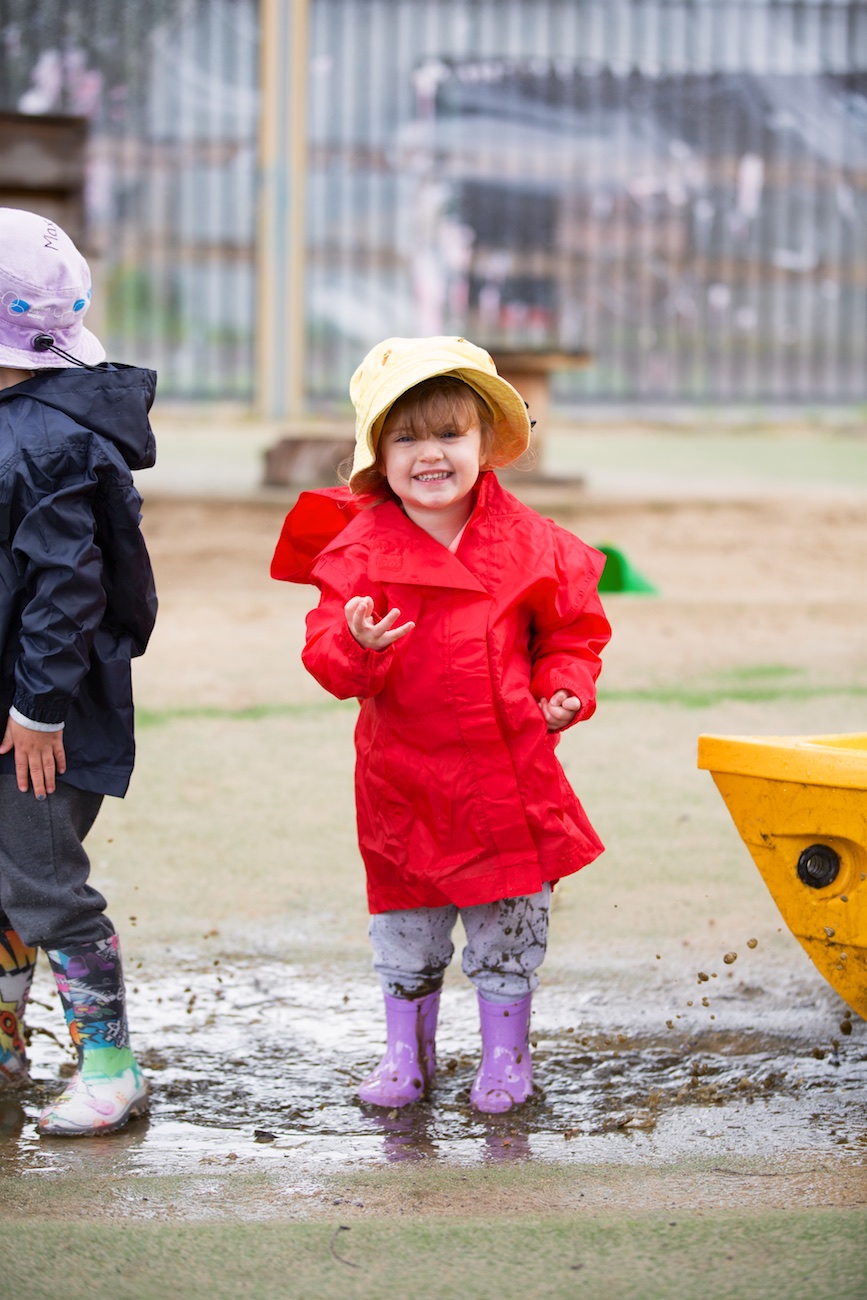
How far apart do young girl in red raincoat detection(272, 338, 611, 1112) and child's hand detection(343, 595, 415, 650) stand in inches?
1.5

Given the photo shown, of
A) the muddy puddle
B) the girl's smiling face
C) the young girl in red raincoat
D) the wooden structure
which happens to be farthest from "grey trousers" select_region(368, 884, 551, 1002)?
the wooden structure

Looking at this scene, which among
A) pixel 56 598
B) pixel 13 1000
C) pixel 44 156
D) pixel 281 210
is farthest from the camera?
pixel 281 210

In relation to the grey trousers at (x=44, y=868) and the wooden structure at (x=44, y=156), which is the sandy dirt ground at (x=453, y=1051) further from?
the wooden structure at (x=44, y=156)

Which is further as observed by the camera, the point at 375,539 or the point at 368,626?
the point at 375,539

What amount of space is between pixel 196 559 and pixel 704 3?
8019mm

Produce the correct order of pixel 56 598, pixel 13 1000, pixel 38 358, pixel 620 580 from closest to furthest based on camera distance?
1. pixel 56 598
2. pixel 38 358
3. pixel 13 1000
4. pixel 620 580

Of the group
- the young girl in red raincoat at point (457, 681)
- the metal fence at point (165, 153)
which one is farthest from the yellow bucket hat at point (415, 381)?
the metal fence at point (165, 153)

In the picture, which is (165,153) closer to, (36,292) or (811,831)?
(36,292)

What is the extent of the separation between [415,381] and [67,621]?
0.59m

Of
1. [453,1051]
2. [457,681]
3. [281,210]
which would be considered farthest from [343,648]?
[281,210]

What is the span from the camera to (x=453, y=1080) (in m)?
2.65

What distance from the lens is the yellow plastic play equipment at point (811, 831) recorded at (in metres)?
2.39

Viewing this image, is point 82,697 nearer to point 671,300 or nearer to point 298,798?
point 298,798

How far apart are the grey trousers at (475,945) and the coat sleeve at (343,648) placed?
0.37 m
